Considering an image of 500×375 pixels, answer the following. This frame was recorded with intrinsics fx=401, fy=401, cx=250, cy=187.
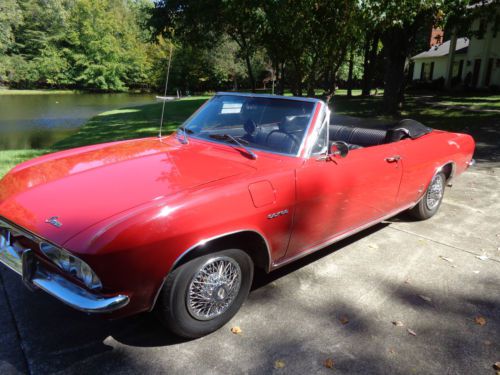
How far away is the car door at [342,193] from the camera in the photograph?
10.7 feet

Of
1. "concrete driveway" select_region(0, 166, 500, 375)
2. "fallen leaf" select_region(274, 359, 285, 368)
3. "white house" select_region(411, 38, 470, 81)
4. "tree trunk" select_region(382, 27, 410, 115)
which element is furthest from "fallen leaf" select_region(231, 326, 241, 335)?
"white house" select_region(411, 38, 470, 81)

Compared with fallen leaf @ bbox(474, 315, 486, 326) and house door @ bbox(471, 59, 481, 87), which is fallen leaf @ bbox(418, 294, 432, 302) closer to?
fallen leaf @ bbox(474, 315, 486, 326)

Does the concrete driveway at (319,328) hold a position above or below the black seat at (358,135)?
below

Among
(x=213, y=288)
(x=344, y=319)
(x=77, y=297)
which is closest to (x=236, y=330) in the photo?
(x=213, y=288)

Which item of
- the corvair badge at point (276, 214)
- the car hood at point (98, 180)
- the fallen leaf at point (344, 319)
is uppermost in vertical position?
the car hood at point (98, 180)

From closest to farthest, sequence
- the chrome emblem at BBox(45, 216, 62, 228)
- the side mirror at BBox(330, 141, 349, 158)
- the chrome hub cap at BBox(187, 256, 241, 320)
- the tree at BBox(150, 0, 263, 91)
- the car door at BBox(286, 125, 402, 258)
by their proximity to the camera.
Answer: the chrome emblem at BBox(45, 216, 62, 228)
the chrome hub cap at BBox(187, 256, 241, 320)
the car door at BBox(286, 125, 402, 258)
the side mirror at BBox(330, 141, 349, 158)
the tree at BBox(150, 0, 263, 91)

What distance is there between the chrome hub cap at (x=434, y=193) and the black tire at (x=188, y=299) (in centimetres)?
309

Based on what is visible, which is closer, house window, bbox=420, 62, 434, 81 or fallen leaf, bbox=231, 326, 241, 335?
fallen leaf, bbox=231, 326, 241, 335

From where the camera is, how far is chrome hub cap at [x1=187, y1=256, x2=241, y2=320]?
2.71m

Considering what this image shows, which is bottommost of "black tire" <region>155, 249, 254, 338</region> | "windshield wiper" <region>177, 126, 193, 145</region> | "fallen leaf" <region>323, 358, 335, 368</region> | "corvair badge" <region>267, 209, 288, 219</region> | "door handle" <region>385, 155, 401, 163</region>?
"fallen leaf" <region>323, 358, 335, 368</region>

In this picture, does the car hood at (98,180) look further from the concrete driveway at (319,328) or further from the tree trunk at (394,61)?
the tree trunk at (394,61)

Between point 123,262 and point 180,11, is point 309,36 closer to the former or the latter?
point 123,262

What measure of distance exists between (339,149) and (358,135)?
47.4 inches

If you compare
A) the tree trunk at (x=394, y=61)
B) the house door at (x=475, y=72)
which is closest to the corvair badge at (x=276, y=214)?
the tree trunk at (x=394, y=61)
